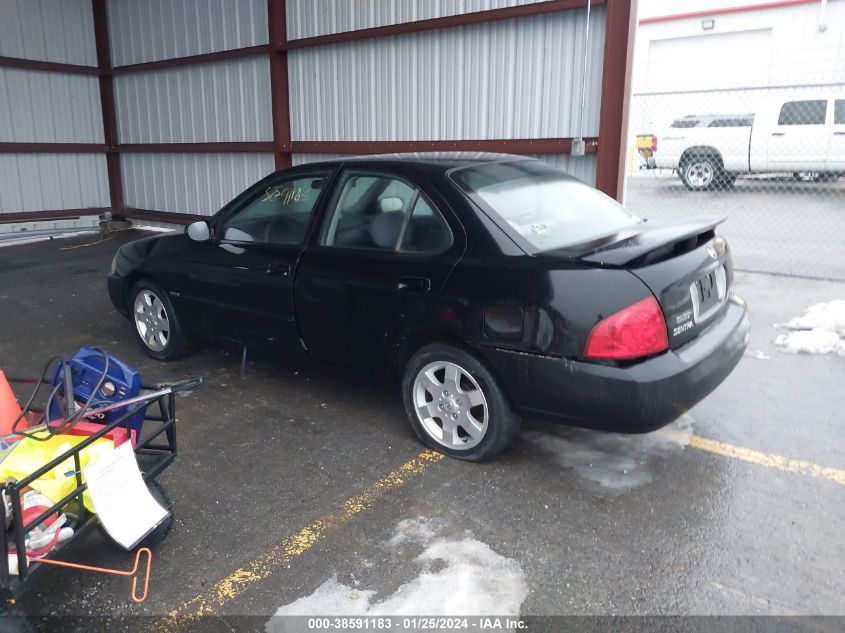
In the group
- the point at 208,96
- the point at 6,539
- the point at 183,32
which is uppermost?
the point at 183,32

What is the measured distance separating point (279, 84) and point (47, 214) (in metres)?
5.67

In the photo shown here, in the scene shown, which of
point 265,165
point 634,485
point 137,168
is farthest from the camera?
point 137,168

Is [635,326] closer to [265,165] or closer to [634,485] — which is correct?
[634,485]

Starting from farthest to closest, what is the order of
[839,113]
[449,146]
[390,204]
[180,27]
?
[839,113] < [180,27] < [449,146] < [390,204]

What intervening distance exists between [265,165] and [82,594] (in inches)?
334

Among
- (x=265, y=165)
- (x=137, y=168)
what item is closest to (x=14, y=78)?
(x=137, y=168)

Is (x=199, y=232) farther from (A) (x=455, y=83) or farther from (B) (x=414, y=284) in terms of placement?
(A) (x=455, y=83)

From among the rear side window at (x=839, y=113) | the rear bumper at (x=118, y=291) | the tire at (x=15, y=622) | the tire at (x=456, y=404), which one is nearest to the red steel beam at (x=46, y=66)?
the rear bumper at (x=118, y=291)

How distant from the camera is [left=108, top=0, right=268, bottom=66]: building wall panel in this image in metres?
10.1

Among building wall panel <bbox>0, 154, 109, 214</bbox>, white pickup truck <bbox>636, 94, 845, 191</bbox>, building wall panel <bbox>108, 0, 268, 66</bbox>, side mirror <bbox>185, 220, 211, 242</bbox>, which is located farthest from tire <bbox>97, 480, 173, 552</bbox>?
white pickup truck <bbox>636, 94, 845, 191</bbox>

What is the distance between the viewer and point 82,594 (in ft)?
8.72

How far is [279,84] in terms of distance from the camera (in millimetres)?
9766

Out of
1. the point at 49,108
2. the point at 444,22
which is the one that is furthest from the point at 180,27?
the point at 444,22

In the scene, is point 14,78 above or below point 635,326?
above
